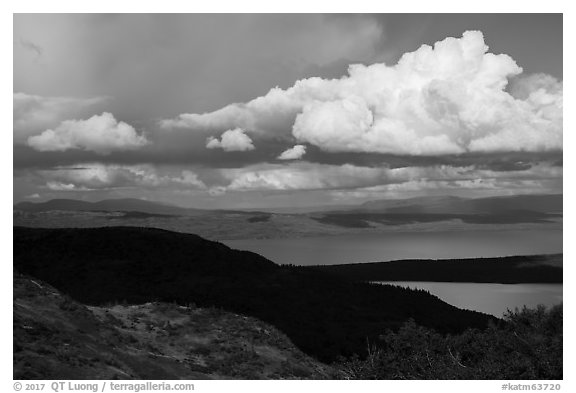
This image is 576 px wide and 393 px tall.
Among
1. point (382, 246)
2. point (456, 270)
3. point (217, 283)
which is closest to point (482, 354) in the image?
point (217, 283)

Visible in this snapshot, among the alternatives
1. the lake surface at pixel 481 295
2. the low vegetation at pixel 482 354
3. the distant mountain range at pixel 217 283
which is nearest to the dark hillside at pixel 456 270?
the lake surface at pixel 481 295

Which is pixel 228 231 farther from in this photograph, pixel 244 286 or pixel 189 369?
pixel 189 369

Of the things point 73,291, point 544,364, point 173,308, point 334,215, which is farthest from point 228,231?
point 544,364

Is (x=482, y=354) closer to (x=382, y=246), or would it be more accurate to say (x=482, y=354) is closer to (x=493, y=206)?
(x=493, y=206)

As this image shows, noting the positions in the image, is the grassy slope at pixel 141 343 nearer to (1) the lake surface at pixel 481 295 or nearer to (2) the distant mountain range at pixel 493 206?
(2) the distant mountain range at pixel 493 206

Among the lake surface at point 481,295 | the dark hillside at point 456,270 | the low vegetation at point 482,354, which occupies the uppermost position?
the low vegetation at point 482,354
